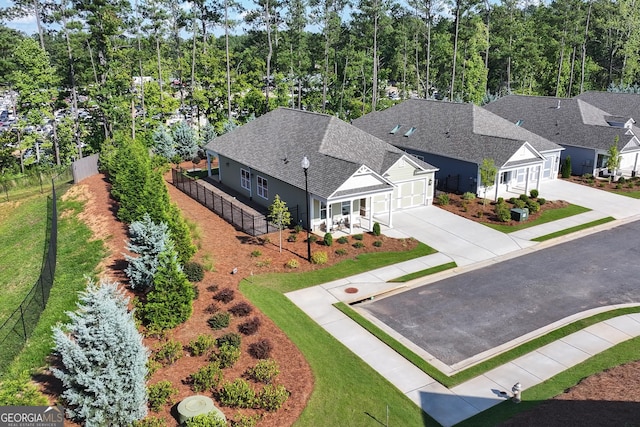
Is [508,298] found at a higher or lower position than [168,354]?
lower

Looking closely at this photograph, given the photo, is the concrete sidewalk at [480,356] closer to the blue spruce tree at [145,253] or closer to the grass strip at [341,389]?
the grass strip at [341,389]

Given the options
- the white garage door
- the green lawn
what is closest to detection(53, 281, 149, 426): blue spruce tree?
the green lawn

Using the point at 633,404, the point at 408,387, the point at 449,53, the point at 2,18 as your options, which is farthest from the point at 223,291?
the point at 449,53

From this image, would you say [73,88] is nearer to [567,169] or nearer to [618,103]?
[567,169]

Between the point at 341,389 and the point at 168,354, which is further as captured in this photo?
the point at 168,354

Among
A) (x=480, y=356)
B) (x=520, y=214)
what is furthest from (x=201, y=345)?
(x=520, y=214)

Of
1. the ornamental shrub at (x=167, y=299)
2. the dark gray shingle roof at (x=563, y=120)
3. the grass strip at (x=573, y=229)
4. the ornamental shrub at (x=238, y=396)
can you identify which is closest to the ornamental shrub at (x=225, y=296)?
the ornamental shrub at (x=167, y=299)
